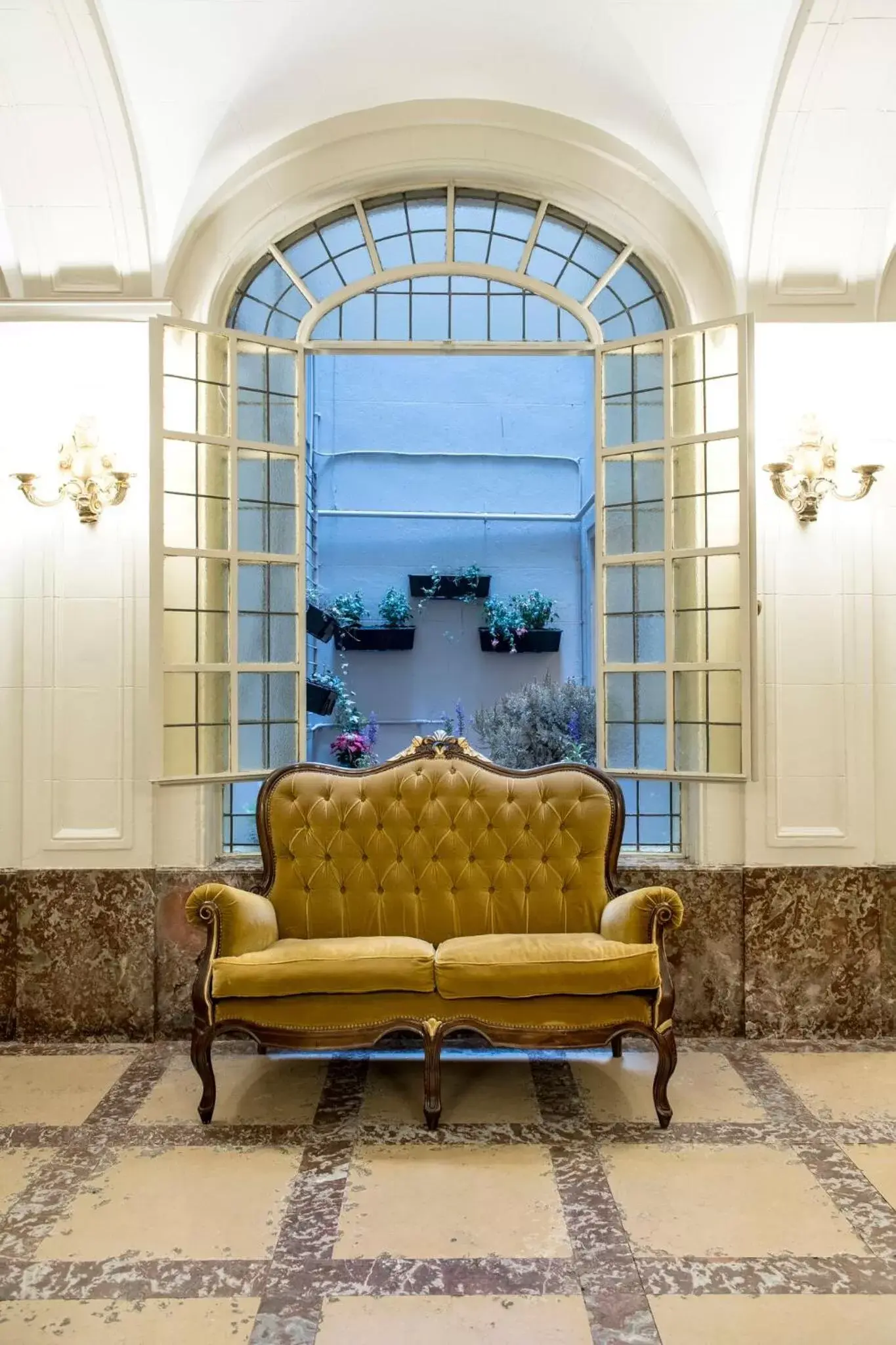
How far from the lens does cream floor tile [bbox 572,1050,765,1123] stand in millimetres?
3518

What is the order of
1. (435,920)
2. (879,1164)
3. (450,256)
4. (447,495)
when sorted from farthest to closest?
(447,495), (450,256), (435,920), (879,1164)

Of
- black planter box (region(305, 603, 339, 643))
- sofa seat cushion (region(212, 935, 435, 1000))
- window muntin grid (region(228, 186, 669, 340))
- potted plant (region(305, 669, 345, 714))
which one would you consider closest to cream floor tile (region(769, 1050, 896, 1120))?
sofa seat cushion (region(212, 935, 435, 1000))

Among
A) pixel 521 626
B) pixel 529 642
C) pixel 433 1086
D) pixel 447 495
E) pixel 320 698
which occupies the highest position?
pixel 447 495

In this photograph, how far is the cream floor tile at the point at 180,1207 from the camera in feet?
8.72

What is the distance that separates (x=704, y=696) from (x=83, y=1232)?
2961 millimetres

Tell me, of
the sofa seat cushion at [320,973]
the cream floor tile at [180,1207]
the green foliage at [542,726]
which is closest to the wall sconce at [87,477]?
the sofa seat cushion at [320,973]

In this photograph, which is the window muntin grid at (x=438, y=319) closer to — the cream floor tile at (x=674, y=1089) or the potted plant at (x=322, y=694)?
the potted plant at (x=322, y=694)

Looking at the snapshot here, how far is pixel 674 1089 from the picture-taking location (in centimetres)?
376

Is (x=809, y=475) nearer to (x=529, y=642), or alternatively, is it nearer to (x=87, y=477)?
(x=87, y=477)

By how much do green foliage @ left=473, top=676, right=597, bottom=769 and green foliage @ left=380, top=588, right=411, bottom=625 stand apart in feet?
3.65

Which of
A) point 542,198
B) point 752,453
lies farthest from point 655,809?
point 542,198

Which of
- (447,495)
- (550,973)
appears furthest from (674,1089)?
(447,495)

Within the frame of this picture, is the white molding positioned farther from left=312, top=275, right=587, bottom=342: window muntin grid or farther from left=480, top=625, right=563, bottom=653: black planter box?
left=480, top=625, right=563, bottom=653: black planter box

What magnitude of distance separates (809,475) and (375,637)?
414cm
